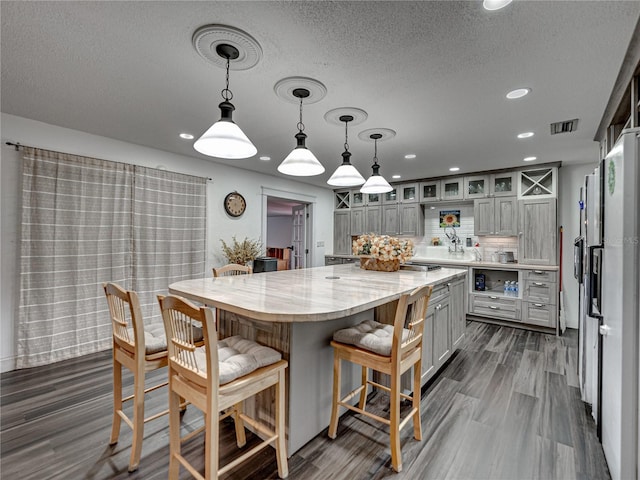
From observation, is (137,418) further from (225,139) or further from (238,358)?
(225,139)

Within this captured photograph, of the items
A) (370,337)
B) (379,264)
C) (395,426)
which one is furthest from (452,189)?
(395,426)

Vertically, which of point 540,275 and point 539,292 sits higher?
A: point 540,275

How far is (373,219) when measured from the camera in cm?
638

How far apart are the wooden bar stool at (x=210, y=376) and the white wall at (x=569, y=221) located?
16.8 feet

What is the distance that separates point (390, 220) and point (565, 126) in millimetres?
3388

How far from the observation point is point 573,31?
5.39 ft

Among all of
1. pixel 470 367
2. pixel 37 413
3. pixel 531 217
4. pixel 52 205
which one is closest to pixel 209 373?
pixel 37 413

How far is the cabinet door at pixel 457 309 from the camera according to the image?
119 inches

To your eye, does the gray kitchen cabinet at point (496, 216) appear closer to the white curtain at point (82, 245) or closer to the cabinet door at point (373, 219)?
the cabinet door at point (373, 219)

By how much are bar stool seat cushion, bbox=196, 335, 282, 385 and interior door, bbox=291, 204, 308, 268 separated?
4.84 m

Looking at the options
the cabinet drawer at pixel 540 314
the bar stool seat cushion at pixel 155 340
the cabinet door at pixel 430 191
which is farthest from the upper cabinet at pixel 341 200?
the bar stool seat cushion at pixel 155 340

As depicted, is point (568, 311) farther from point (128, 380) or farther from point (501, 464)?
point (128, 380)

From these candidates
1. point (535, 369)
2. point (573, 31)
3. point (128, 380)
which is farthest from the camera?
point (535, 369)

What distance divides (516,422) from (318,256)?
4.82 m
